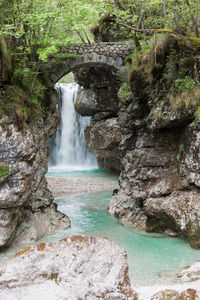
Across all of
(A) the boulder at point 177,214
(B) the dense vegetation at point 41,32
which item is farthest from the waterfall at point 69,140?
(A) the boulder at point 177,214

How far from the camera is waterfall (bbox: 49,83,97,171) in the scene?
23.2 m

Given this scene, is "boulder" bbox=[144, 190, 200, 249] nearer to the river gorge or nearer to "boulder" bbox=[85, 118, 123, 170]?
the river gorge

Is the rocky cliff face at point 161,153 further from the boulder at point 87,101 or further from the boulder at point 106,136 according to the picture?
the boulder at point 87,101

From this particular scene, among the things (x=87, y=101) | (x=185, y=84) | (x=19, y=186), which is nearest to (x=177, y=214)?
(x=185, y=84)

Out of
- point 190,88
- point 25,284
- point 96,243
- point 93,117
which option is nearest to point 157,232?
point 190,88

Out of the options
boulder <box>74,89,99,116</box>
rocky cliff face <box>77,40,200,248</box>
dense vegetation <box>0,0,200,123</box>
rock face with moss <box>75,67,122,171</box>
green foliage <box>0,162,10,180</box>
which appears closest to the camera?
green foliage <box>0,162,10,180</box>

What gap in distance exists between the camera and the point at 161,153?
923 cm

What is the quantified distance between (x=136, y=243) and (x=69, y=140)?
1634 centimetres

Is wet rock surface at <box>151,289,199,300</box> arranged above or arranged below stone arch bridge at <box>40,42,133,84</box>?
below

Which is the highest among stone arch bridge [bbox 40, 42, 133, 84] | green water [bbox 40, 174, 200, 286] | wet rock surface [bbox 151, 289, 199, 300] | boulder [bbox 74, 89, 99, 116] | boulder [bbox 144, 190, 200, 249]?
stone arch bridge [bbox 40, 42, 133, 84]

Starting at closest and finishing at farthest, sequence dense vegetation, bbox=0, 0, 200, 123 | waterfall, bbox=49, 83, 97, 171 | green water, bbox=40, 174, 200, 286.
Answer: green water, bbox=40, 174, 200, 286 → dense vegetation, bbox=0, 0, 200, 123 → waterfall, bbox=49, 83, 97, 171

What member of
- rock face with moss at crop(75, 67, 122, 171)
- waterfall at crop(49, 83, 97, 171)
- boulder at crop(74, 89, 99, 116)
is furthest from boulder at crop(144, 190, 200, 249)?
waterfall at crop(49, 83, 97, 171)

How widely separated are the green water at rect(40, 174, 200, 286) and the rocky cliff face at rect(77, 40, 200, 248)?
412mm

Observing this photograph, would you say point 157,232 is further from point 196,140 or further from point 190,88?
point 190,88
